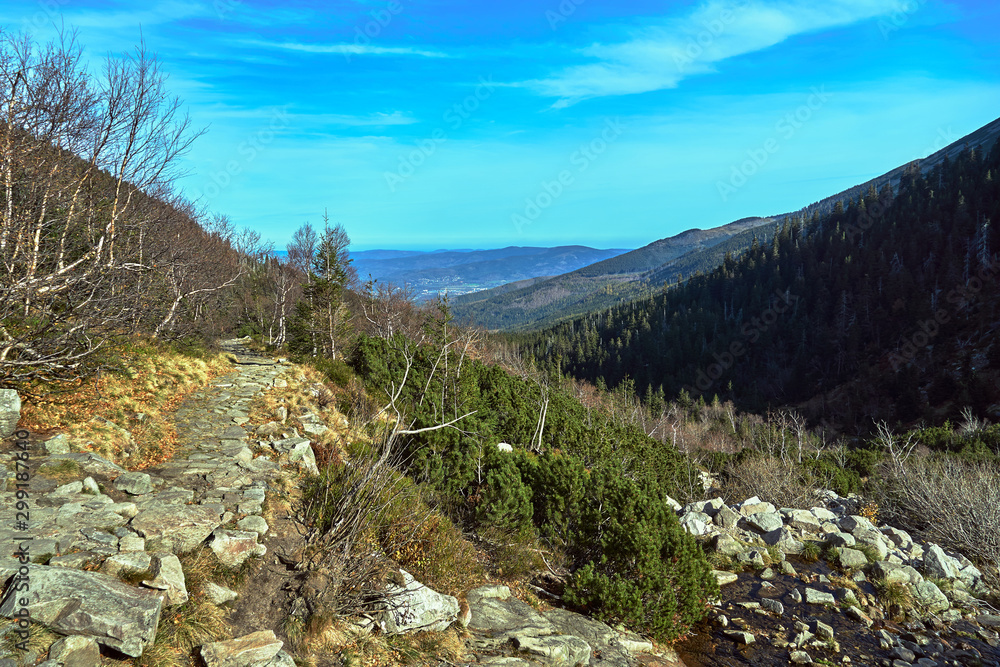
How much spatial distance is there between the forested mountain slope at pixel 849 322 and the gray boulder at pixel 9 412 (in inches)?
2814

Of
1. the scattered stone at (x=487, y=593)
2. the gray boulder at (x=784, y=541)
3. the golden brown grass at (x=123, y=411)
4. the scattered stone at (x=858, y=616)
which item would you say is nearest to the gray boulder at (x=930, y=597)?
the scattered stone at (x=858, y=616)

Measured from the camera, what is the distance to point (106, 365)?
958cm

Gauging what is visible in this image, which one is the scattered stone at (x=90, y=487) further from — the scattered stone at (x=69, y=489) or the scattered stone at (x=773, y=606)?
the scattered stone at (x=773, y=606)

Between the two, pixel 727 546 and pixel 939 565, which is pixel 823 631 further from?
pixel 939 565

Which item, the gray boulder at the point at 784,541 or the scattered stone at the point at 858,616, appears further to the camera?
the gray boulder at the point at 784,541

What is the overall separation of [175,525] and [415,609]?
279 cm

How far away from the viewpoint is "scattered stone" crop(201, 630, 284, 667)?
410 centimetres

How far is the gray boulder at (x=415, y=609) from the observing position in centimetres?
543

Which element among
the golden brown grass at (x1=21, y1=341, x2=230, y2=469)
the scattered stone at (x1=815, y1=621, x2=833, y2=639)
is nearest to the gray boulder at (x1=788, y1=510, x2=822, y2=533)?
the scattered stone at (x1=815, y1=621, x2=833, y2=639)

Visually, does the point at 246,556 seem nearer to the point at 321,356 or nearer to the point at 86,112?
the point at 86,112

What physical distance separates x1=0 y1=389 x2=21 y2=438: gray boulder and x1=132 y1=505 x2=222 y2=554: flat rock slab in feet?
8.35

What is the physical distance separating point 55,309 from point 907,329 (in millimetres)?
115309

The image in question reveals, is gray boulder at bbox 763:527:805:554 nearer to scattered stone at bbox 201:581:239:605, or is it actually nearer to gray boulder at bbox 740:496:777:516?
gray boulder at bbox 740:496:777:516

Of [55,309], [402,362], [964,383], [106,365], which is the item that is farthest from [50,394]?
[964,383]
